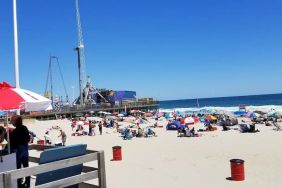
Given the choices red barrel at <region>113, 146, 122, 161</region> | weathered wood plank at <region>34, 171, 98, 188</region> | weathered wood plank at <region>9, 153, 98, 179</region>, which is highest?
weathered wood plank at <region>9, 153, 98, 179</region>

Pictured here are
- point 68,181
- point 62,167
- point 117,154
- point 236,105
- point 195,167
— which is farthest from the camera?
point 236,105

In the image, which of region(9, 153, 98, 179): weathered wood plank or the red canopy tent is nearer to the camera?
region(9, 153, 98, 179): weathered wood plank

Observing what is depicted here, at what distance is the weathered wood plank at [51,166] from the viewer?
4.55m

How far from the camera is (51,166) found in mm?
4965

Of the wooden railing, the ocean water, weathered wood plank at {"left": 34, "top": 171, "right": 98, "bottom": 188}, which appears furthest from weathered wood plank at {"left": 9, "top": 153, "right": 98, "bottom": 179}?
the ocean water

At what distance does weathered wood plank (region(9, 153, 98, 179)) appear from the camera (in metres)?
4.55

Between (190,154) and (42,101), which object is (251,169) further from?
(42,101)

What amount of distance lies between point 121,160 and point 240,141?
31.2 feet

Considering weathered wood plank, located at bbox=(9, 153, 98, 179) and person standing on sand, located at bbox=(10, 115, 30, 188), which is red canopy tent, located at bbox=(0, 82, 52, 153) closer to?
person standing on sand, located at bbox=(10, 115, 30, 188)

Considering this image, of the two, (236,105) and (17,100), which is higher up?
(17,100)

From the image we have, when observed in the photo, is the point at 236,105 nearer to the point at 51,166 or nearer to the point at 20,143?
the point at 20,143

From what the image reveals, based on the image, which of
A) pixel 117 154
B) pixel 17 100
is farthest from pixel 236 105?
pixel 17 100

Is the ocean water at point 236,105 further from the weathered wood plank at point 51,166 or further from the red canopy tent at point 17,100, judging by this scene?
the weathered wood plank at point 51,166

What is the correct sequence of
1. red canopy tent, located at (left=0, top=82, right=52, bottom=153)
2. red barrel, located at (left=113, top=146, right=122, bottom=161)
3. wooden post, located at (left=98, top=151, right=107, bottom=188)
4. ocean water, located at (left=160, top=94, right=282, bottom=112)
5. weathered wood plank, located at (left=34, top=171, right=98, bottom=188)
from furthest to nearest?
1. ocean water, located at (left=160, top=94, right=282, bottom=112)
2. red barrel, located at (left=113, top=146, right=122, bottom=161)
3. red canopy tent, located at (left=0, top=82, right=52, bottom=153)
4. wooden post, located at (left=98, top=151, right=107, bottom=188)
5. weathered wood plank, located at (left=34, top=171, right=98, bottom=188)
